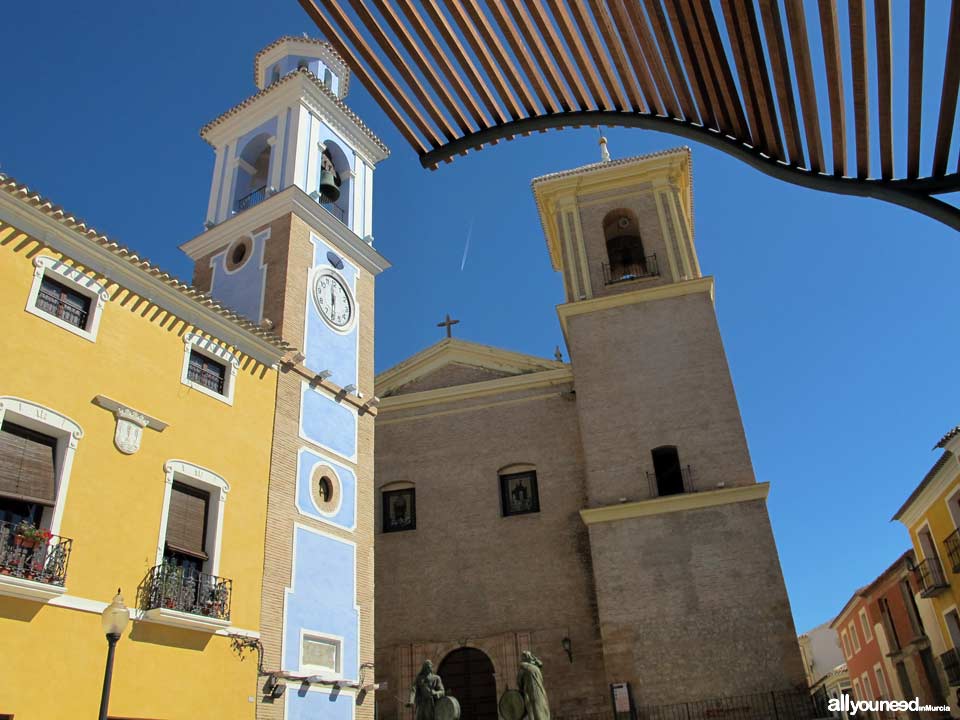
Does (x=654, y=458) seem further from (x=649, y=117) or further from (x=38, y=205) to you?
(x=649, y=117)

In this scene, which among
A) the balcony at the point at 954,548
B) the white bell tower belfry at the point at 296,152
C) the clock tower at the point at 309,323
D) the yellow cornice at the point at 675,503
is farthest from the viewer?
the balcony at the point at 954,548

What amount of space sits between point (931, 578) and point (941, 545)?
1.49 metres

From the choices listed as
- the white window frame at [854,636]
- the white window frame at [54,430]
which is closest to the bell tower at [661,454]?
the white window frame at [54,430]

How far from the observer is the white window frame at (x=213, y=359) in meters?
11.7

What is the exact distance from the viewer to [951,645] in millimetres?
20516

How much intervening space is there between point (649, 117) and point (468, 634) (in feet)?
56.9

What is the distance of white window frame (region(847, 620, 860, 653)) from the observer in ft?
107

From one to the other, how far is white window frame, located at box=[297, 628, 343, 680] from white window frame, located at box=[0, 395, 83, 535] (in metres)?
4.42

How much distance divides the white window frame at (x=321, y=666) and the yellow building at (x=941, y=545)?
13940 millimetres

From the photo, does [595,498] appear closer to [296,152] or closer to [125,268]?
[296,152]

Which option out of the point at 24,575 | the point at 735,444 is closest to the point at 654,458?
the point at 735,444

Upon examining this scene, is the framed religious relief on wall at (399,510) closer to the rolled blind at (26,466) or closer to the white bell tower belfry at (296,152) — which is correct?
the white bell tower belfry at (296,152)

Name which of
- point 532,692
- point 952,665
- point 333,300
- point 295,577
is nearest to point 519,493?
point 333,300

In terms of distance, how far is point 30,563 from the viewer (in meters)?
8.36
